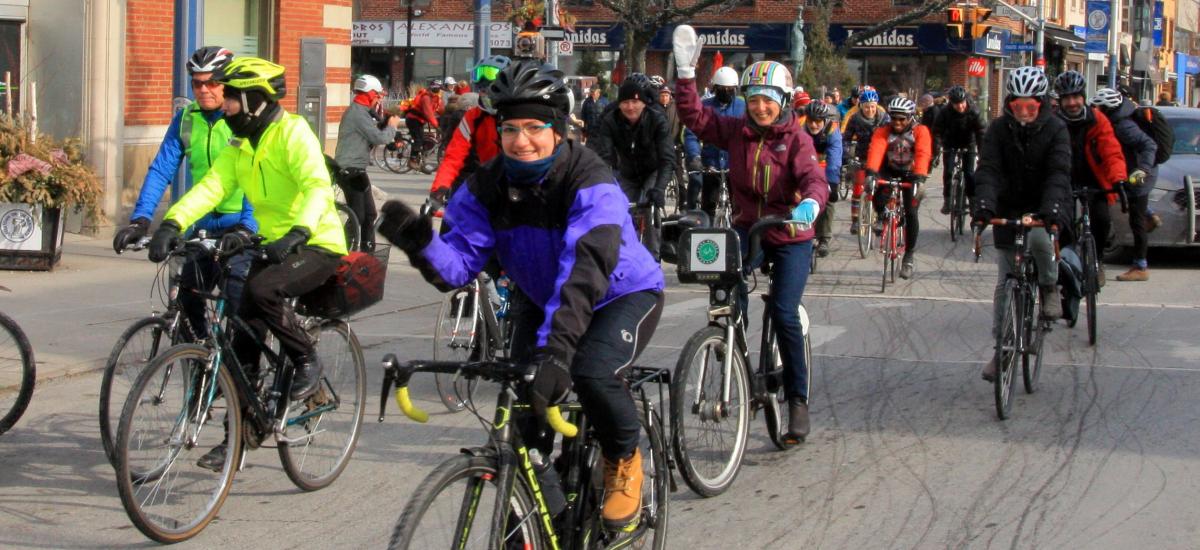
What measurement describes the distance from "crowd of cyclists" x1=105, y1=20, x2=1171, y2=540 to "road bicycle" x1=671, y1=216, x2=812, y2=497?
0.33 meters

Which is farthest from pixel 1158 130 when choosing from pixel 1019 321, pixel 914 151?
pixel 1019 321

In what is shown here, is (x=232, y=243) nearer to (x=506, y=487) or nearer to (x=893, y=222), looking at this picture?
(x=506, y=487)

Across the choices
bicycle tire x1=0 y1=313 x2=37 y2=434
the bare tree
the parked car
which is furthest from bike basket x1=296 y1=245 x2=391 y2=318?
the bare tree

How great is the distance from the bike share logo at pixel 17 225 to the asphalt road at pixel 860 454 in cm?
86

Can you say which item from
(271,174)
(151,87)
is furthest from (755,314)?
(151,87)

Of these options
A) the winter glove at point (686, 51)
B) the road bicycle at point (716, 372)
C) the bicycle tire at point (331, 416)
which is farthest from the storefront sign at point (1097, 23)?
the bicycle tire at point (331, 416)

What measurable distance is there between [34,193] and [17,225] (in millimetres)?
332

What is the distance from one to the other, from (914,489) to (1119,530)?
92 cm

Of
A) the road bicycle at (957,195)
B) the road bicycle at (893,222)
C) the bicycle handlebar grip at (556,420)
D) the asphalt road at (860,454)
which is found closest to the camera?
the bicycle handlebar grip at (556,420)

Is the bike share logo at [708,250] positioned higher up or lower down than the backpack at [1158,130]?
lower down

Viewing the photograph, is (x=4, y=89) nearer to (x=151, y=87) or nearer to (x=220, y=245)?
(x=151, y=87)

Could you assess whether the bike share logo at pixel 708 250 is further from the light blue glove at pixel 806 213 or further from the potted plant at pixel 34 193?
the potted plant at pixel 34 193

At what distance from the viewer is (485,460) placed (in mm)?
3840

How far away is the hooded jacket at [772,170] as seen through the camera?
22.7ft
